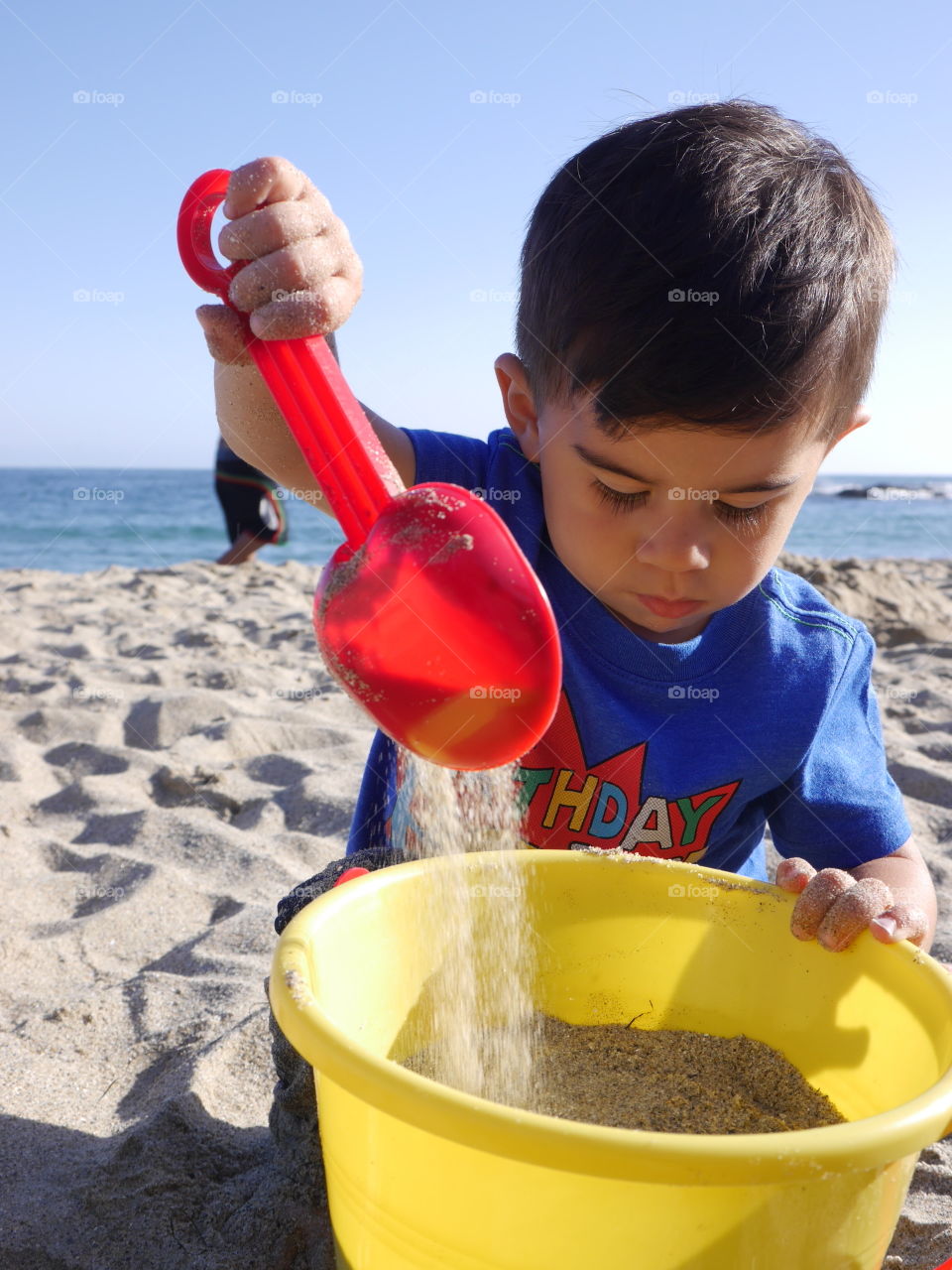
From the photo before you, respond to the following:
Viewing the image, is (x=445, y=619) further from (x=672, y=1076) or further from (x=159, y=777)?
(x=159, y=777)

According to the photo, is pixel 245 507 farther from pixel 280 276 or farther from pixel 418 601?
pixel 418 601

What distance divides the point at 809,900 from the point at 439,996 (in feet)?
1.19

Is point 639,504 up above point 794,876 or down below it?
above

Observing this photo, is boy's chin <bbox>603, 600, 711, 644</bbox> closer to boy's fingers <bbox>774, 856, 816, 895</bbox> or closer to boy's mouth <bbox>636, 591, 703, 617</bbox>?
boy's mouth <bbox>636, 591, 703, 617</bbox>

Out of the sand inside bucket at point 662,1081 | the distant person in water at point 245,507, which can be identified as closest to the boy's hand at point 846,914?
the sand inside bucket at point 662,1081

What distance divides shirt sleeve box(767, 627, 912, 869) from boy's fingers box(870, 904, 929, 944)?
1.16ft

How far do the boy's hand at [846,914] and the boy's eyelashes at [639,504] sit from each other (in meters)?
0.37

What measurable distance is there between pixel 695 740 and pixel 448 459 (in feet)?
1.63

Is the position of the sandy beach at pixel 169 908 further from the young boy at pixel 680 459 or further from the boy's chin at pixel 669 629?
the boy's chin at pixel 669 629

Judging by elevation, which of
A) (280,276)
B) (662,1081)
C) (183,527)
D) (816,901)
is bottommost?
(183,527)

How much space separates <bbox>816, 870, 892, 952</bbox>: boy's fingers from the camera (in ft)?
3.03

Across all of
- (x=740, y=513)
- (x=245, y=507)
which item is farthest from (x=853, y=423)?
(x=245, y=507)

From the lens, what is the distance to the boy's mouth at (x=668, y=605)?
3.84ft

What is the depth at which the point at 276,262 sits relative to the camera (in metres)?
0.89
